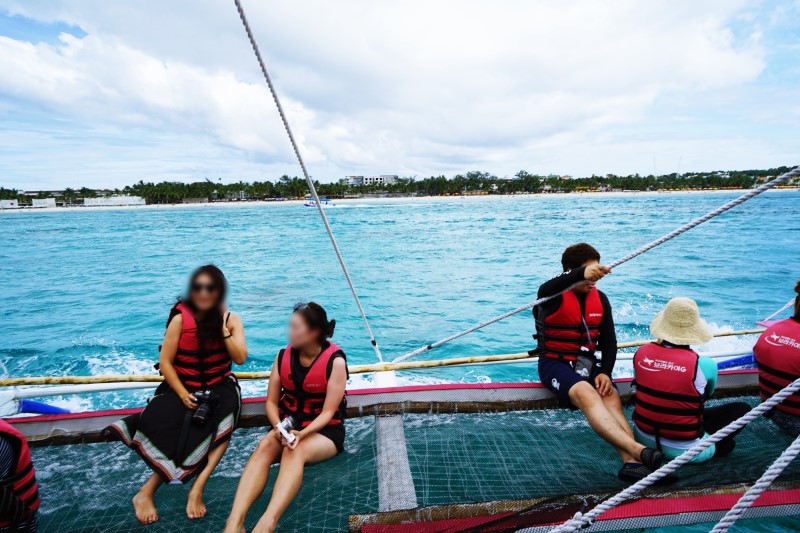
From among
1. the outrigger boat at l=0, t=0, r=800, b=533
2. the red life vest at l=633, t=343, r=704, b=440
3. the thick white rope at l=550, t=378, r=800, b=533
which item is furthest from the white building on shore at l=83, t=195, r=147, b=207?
the thick white rope at l=550, t=378, r=800, b=533

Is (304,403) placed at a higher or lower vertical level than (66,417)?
higher

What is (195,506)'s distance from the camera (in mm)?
2484

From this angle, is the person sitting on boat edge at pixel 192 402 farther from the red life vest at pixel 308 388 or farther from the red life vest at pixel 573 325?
the red life vest at pixel 573 325

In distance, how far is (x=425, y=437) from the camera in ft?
10.5

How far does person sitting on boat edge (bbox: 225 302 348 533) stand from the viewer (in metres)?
2.52

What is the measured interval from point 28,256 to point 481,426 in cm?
2879

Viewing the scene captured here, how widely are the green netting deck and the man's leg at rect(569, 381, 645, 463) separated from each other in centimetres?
20

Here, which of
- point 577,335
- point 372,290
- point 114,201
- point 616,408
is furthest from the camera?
point 114,201

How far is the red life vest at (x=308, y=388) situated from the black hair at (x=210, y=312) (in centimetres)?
44

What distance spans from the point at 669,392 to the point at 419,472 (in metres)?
1.52

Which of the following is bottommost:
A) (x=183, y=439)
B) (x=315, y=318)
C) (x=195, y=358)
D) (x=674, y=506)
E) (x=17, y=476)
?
(x=674, y=506)

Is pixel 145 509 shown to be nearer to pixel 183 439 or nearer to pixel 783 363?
pixel 183 439

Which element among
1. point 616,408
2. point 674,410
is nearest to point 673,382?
point 674,410

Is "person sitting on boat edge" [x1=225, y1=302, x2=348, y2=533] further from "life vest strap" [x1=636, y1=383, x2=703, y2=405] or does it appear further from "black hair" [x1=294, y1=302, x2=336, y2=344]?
"life vest strap" [x1=636, y1=383, x2=703, y2=405]
